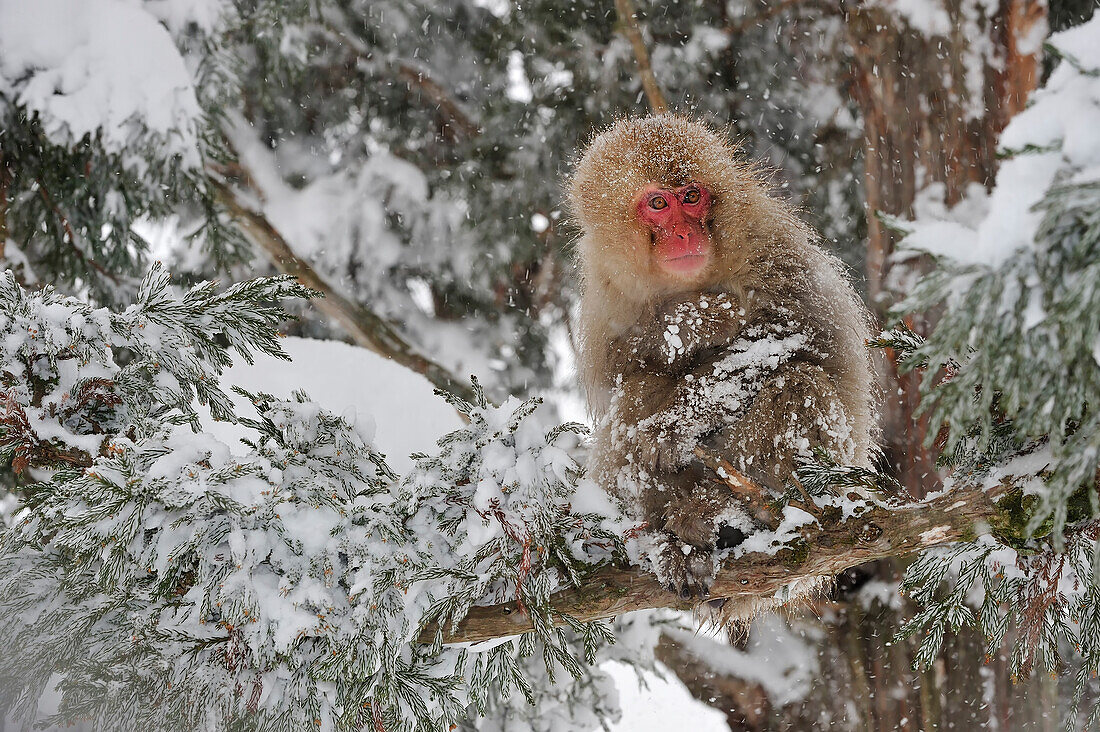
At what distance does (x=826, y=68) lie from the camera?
5125mm

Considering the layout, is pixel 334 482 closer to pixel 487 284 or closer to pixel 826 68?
pixel 487 284

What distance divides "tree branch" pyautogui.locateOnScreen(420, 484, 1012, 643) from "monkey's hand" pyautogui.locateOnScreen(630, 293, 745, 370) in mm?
575

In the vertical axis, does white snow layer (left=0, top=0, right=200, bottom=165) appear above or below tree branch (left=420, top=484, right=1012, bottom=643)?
above

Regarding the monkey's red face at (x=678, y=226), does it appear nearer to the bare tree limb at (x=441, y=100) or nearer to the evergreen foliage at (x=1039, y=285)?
the evergreen foliage at (x=1039, y=285)

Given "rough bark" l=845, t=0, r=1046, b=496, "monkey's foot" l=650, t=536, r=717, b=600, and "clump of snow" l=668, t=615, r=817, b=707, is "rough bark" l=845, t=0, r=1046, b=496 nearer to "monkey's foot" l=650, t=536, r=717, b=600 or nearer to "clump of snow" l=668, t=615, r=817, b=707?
"clump of snow" l=668, t=615, r=817, b=707

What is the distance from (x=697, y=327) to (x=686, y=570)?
0.64m

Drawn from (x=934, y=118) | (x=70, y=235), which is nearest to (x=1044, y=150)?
(x=934, y=118)

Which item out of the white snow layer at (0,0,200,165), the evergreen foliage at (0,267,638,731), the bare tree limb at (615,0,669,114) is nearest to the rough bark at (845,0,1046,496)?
the bare tree limb at (615,0,669,114)

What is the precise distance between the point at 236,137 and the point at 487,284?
6.45 ft

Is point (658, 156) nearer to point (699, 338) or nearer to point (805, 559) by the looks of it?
point (699, 338)

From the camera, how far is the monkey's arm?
2.13m

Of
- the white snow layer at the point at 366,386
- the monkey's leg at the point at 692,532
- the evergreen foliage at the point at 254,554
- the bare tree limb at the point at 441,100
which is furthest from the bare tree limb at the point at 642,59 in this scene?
the evergreen foliage at the point at 254,554

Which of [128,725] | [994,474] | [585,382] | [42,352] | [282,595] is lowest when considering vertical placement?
[128,725]

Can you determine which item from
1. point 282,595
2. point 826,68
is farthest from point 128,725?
point 826,68
